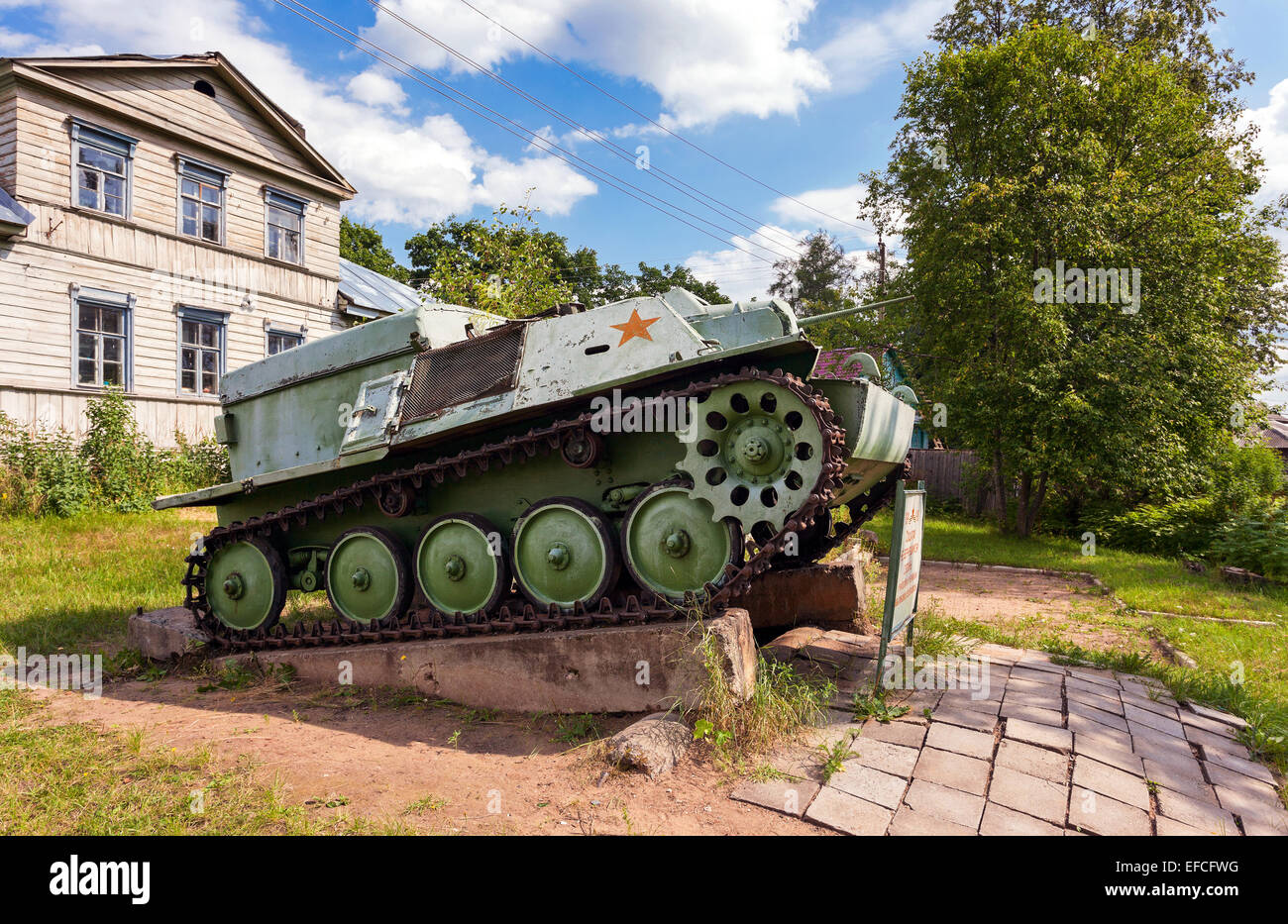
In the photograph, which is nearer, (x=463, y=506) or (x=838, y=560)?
(x=463, y=506)

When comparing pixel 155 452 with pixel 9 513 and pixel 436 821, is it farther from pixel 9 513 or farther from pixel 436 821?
pixel 436 821

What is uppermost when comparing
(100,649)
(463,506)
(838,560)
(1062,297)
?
(1062,297)

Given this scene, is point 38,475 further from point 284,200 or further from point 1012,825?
point 1012,825

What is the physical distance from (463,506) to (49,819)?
3.30 meters

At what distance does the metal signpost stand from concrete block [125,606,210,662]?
6.16 metres

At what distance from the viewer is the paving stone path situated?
148 inches

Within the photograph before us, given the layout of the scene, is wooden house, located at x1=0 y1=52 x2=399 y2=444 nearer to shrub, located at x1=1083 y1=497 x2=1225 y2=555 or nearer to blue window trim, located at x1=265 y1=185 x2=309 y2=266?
blue window trim, located at x1=265 y1=185 x2=309 y2=266

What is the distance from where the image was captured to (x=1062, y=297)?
15.8 metres

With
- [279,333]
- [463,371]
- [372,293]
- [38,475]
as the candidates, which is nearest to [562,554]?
[463,371]

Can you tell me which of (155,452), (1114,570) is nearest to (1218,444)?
(1114,570)

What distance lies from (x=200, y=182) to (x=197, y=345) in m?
3.40

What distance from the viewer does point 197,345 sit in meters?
16.2

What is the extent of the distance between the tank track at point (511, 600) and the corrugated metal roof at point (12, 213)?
8.94 metres

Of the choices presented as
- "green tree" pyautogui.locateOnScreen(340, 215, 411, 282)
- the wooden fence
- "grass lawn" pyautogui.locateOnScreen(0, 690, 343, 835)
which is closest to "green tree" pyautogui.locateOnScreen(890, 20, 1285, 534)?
the wooden fence
